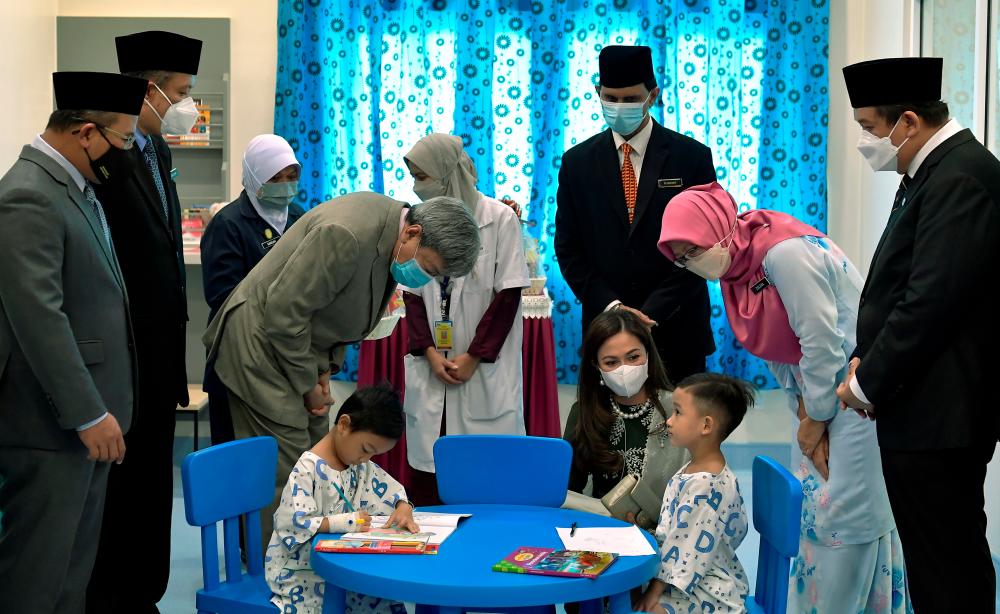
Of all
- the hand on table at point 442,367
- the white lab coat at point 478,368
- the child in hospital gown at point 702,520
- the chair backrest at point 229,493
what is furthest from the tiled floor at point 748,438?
the child in hospital gown at point 702,520

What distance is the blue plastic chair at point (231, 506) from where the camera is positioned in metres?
2.60

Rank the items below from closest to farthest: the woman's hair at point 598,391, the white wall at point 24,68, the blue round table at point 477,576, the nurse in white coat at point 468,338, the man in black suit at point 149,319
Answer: the blue round table at point 477,576
the man in black suit at point 149,319
the woman's hair at point 598,391
the nurse in white coat at point 468,338
the white wall at point 24,68

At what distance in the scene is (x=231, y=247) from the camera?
154 inches

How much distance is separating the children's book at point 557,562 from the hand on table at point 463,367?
1.47 meters

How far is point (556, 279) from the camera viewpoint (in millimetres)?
6184

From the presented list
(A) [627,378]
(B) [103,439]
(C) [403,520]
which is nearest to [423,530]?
(C) [403,520]

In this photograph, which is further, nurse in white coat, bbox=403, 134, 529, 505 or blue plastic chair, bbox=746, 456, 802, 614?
nurse in white coat, bbox=403, 134, 529, 505

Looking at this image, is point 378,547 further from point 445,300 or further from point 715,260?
point 445,300

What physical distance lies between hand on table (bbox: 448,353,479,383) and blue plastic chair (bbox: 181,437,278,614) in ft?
3.34

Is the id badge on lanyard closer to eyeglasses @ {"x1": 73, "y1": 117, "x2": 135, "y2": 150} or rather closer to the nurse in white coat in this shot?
the nurse in white coat

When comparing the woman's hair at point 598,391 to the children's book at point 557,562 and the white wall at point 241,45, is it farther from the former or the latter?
the white wall at point 241,45

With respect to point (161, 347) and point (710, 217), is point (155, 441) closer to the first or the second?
point (161, 347)

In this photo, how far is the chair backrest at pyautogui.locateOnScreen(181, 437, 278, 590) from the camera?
2.61m

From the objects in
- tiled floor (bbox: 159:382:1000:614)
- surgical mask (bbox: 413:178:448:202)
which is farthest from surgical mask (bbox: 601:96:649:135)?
tiled floor (bbox: 159:382:1000:614)
